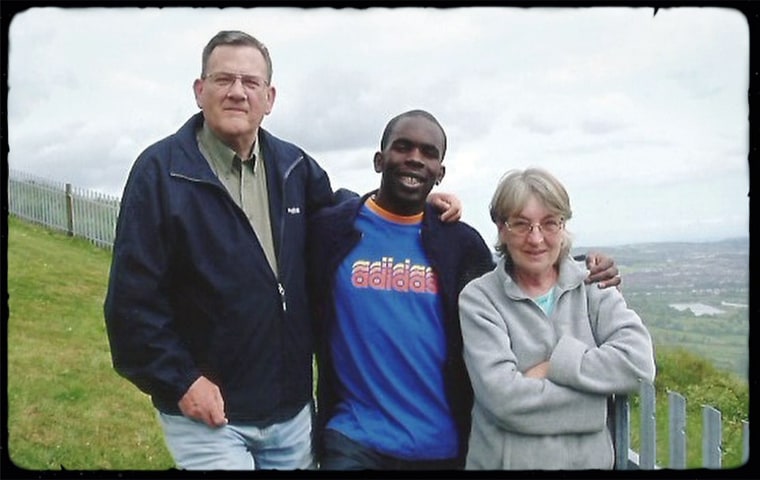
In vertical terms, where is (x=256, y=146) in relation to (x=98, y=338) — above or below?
above

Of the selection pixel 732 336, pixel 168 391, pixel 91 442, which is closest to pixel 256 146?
pixel 168 391

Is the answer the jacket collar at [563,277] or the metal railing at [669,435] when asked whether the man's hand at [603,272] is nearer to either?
the jacket collar at [563,277]

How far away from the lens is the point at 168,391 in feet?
10.2

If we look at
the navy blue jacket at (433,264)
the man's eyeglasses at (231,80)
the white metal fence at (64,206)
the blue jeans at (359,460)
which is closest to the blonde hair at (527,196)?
the navy blue jacket at (433,264)

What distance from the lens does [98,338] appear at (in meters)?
3.32

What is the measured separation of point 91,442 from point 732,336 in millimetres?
1991

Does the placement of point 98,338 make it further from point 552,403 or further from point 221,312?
point 552,403

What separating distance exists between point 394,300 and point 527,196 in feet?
1.63

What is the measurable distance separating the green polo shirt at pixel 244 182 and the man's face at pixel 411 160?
0.37 metres

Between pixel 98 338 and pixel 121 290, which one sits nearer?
pixel 121 290

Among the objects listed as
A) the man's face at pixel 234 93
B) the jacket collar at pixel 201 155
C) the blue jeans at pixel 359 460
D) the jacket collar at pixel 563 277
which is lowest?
the blue jeans at pixel 359 460

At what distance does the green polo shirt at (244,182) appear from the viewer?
3.09 metres
